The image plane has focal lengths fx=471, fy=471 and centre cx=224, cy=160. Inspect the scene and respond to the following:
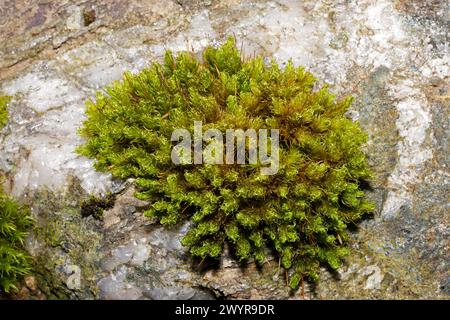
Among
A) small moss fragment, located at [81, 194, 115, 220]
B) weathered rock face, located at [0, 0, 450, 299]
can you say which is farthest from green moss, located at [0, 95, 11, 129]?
small moss fragment, located at [81, 194, 115, 220]

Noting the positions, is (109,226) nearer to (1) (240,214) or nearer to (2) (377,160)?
(1) (240,214)

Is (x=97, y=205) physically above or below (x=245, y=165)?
below

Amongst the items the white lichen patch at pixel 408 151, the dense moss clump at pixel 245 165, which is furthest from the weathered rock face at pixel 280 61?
the dense moss clump at pixel 245 165

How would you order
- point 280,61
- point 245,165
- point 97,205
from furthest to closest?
point 280,61
point 97,205
point 245,165

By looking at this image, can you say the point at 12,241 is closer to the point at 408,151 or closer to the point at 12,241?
the point at 12,241

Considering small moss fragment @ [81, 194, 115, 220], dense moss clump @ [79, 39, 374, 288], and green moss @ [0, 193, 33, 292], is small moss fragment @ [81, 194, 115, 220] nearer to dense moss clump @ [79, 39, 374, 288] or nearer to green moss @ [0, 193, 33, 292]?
dense moss clump @ [79, 39, 374, 288]

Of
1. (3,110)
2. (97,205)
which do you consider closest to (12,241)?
(97,205)

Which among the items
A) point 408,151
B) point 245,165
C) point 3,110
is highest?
point 3,110
